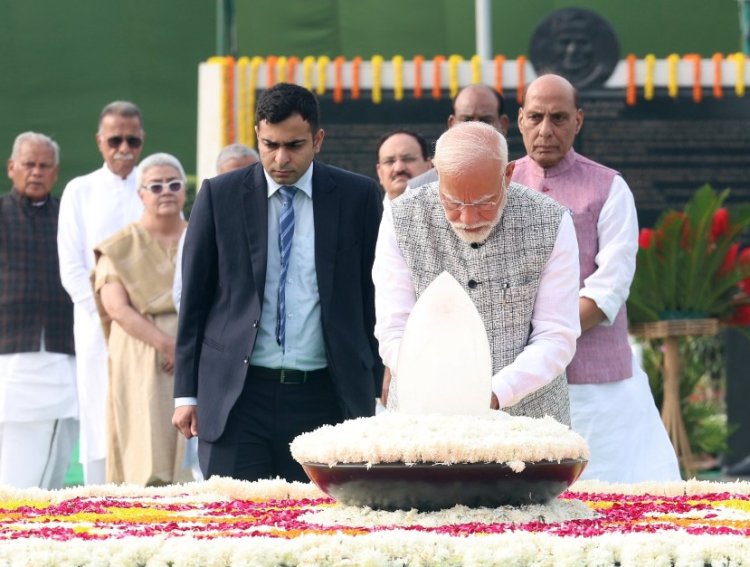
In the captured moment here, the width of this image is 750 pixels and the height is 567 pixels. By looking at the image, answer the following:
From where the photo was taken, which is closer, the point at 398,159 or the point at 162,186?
the point at 398,159

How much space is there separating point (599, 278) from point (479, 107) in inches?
44.7

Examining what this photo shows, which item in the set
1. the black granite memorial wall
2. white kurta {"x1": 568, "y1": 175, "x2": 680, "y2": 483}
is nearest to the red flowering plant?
the black granite memorial wall

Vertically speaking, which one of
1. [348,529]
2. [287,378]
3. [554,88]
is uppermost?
[554,88]

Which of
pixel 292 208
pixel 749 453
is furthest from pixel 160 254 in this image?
pixel 749 453

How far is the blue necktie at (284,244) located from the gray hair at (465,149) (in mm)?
1320

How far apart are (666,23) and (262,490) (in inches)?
374

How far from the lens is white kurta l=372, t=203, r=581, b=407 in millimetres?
4328

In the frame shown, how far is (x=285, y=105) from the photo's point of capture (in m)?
5.27

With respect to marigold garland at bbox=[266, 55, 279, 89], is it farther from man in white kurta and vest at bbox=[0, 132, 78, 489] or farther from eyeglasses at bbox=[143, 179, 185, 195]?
eyeglasses at bbox=[143, 179, 185, 195]

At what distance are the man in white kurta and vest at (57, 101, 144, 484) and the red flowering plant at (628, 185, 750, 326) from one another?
107 inches

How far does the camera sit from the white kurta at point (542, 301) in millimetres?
4328

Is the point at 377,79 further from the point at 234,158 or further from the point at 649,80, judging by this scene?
the point at 234,158

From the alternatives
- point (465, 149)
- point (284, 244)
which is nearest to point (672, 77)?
point (284, 244)

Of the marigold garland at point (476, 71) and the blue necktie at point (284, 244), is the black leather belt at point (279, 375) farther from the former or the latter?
the marigold garland at point (476, 71)
